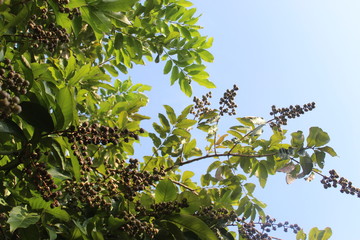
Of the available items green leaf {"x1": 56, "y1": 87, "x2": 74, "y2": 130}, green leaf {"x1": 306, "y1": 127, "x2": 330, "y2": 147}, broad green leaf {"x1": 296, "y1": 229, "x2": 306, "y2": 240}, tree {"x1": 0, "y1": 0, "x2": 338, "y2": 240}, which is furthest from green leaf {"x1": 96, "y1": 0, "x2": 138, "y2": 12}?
broad green leaf {"x1": 296, "y1": 229, "x2": 306, "y2": 240}

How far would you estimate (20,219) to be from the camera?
2.02 meters

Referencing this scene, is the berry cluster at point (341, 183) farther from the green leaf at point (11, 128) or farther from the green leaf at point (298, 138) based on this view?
the green leaf at point (11, 128)

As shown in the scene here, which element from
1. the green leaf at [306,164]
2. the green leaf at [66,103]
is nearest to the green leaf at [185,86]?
the green leaf at [306,164]

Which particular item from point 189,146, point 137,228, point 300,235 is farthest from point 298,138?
point 137,228

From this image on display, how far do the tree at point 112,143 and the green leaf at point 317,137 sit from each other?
1 cm

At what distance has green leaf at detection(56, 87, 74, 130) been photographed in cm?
211

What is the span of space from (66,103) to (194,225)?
1.16 m

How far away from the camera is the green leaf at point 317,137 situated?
3312 mm

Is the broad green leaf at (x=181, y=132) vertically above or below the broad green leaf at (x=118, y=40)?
below

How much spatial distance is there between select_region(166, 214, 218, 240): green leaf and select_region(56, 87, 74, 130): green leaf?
0.99m

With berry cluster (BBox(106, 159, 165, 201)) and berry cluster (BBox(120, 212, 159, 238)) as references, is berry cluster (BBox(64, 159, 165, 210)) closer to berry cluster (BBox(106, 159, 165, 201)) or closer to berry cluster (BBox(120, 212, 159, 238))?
berry cluster (BBox(106, 159, 165, 201))

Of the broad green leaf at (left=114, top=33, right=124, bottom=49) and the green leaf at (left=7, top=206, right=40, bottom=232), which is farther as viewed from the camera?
the broad green leaf at (left=114, top=33, right=124, bottom=49)

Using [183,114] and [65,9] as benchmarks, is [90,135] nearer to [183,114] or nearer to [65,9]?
[65,9]

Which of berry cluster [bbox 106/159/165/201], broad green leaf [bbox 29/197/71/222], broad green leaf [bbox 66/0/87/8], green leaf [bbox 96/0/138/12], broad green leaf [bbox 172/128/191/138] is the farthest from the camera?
broad green leaf [bbox 172/128/191/138]
